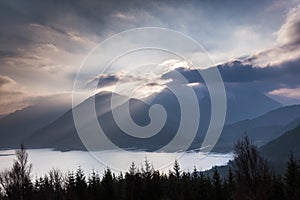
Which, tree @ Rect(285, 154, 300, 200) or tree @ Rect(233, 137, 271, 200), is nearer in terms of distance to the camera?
tree @ Rect(233, 137, 271, 200)

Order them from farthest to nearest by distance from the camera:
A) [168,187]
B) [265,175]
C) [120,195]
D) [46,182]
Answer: [46,182], [168,187], [120,195], [265,175]

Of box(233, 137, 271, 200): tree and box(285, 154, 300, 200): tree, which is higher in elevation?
box(233, 137, 271, 200): tree

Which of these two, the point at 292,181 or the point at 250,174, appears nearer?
the point at 250,174

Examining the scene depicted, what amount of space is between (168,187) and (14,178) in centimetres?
2439

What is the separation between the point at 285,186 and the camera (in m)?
47.0

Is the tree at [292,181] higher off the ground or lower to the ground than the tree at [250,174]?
lower

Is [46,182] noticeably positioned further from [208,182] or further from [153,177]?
[208,182]

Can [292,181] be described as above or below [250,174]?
below

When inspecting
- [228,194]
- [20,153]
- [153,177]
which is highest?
[20,153]

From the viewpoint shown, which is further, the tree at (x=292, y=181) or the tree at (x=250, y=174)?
the tree at (x=292, y=181)

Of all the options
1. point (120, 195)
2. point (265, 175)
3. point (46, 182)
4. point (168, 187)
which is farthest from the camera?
point (46, 182)

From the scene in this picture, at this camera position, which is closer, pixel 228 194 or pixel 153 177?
pixel 228 194

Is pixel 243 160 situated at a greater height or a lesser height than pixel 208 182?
greater

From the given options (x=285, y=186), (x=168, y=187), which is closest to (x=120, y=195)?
(x=168, y=187)
